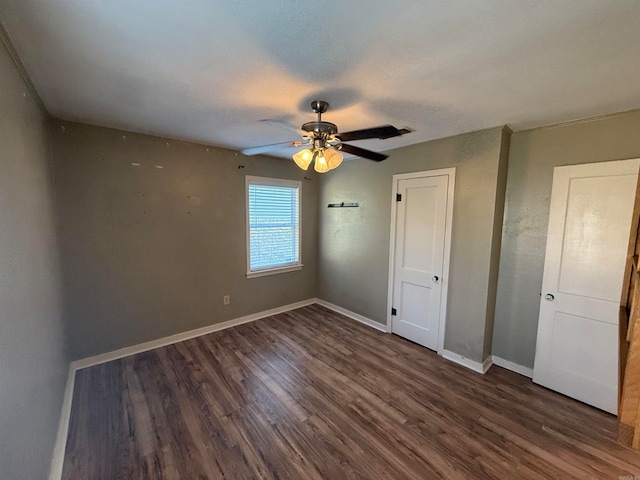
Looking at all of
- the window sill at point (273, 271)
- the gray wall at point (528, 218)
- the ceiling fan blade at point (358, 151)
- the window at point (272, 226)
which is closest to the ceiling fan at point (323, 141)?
the ceiling fan blade at point (358, 151)

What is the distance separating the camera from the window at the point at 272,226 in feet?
12.4

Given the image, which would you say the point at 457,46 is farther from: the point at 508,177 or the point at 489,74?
the point at 508,177

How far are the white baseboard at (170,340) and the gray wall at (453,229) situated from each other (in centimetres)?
106

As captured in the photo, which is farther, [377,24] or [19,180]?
[19,180]

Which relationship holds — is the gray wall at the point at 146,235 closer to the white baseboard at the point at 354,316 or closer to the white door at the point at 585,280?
the white baseboard at the point at 354,316

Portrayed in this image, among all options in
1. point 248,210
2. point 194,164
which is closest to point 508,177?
point 248,210

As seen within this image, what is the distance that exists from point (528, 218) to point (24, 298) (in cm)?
378

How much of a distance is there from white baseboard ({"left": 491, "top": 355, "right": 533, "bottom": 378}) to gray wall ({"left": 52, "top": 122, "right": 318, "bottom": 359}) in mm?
3034

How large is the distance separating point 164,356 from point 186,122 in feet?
8.03

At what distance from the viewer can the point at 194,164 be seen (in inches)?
126

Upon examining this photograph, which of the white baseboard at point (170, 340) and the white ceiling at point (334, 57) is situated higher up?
the white ceiling at point (334, 57)

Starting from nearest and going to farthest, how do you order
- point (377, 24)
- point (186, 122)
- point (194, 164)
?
point (377, 24) → point (186, 122) → point (194, 164)

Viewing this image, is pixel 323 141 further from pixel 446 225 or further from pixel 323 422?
pixel 323 422

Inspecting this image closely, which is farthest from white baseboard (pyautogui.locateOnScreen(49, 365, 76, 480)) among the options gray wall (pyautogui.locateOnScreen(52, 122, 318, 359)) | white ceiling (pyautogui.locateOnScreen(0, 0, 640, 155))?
white ceiling (pyautogui.locateOnScreen(0, 0, 640, 155))
